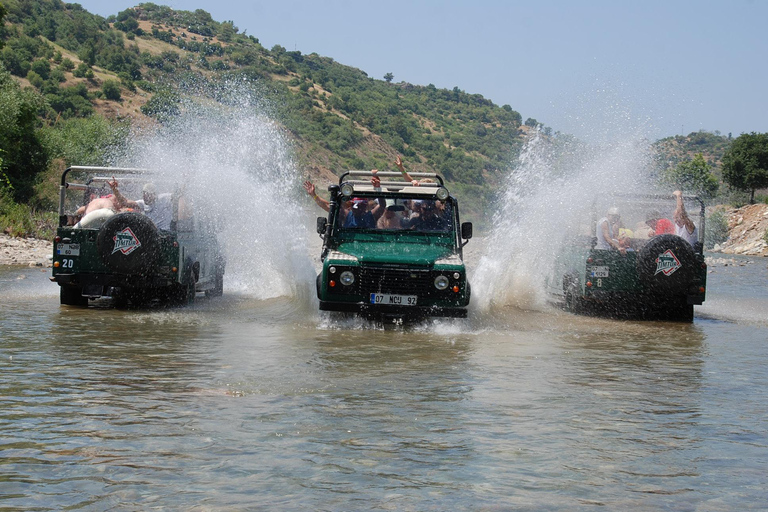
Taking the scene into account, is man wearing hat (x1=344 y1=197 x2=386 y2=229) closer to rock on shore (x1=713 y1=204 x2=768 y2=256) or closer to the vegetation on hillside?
the vegetation on hillside

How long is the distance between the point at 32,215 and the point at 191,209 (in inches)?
719

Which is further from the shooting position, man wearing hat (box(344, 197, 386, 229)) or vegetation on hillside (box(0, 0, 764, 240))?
vegetation on hillside (box(0, 0, 764, 240))

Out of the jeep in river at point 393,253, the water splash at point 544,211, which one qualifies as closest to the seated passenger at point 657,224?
the water splash at point 544,211

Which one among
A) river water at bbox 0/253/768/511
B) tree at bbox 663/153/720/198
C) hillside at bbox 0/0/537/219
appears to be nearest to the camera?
river water at bbox 0/253/768/511

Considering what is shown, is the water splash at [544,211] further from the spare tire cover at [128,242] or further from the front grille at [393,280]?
the spare tire cover at [128,242]

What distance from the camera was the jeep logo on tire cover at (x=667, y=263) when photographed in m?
13.3

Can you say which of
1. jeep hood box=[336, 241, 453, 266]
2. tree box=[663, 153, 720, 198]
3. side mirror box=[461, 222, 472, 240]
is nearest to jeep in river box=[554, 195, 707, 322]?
side mirror box=[461, 222, 472, 240]

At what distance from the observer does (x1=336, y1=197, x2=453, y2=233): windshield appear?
12.2 m

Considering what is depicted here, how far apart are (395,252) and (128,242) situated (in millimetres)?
3696

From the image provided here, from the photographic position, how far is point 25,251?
24.3m

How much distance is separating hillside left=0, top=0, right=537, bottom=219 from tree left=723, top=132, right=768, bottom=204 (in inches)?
847

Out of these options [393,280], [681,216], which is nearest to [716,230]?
[681,216]

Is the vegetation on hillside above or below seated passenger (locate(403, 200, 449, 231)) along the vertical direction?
above

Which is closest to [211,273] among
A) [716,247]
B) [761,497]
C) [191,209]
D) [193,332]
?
[191,209]
